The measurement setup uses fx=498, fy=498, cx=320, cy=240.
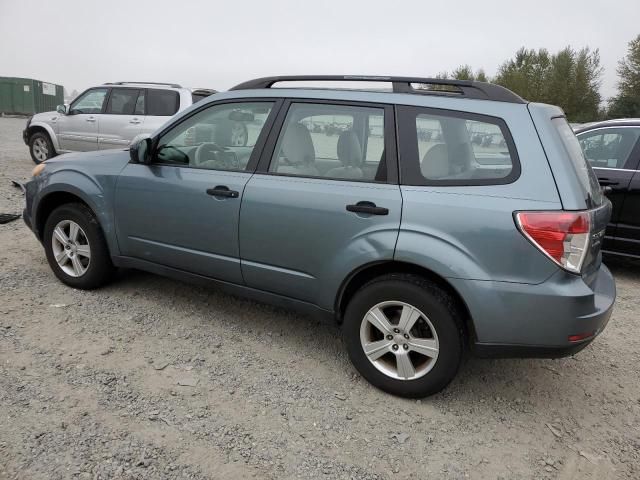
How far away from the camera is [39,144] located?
34.2ft

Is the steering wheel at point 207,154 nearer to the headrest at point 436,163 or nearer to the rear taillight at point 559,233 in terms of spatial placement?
the headrest at point 436,163

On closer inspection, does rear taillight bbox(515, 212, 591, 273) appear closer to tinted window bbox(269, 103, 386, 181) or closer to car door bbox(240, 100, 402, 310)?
car door bbox(240, 100, 402, 310)

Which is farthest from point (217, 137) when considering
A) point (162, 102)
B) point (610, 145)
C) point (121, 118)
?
point (121, 118)

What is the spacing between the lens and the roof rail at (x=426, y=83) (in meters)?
2.72

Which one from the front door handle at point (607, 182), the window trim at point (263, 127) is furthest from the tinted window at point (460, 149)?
the front door handle at point (607, 182)

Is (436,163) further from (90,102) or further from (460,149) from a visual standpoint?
(90,102)

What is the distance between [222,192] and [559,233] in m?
1.98

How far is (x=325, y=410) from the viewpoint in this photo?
274 cm

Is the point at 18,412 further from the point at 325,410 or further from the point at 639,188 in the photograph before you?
the point at 639,188

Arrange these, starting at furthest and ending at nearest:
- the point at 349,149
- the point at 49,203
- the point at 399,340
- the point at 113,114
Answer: the point at 113,114, the point at 49,203, the point at 349,149, the point at 399,340

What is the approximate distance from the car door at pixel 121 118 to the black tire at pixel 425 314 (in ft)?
25.1

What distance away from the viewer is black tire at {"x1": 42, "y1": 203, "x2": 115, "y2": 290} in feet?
12.7

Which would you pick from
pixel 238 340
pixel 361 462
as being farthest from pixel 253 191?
pixel 361 462

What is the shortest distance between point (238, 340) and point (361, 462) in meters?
1.38
